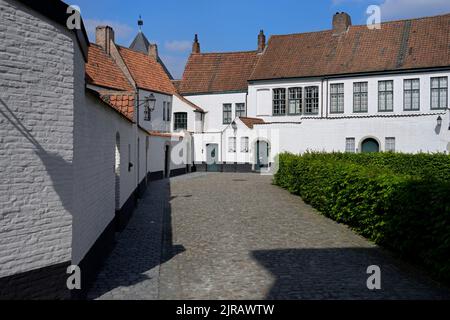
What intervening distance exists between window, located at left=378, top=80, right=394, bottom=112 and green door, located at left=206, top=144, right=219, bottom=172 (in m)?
12.6

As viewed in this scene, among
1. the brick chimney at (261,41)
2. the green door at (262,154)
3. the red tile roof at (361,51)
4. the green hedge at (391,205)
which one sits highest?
the brick chimney at (261,41)

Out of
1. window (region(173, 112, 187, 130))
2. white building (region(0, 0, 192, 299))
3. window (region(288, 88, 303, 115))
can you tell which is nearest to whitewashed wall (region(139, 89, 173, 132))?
window (region(173, 112, 187, 130))

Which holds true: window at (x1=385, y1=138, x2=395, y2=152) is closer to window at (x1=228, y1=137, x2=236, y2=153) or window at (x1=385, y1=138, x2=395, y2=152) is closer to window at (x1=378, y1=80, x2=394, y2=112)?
window at (x1=378, y1=80, x2=394, y2=112)

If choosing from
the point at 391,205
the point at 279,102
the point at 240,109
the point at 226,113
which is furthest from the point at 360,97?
the point at 391,205

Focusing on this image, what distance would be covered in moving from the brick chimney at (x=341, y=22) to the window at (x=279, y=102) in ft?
21.0

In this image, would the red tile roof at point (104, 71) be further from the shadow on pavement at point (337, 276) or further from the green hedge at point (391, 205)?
the shadow on pavement at point (337, 276)

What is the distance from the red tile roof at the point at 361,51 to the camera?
3253 centimetres

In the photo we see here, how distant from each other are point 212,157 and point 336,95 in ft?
35.0

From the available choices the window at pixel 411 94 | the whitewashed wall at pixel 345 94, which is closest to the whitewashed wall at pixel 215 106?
the whitewashed wall at pixel 345 94

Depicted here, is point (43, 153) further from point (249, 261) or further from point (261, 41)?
point (261, 41)

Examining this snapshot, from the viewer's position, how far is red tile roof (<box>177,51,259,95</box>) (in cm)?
4125

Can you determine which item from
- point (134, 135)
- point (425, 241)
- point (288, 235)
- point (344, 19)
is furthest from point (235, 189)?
point (344, 19)

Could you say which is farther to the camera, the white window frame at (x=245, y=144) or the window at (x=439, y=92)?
the white window frame at (x=245, y=144)
